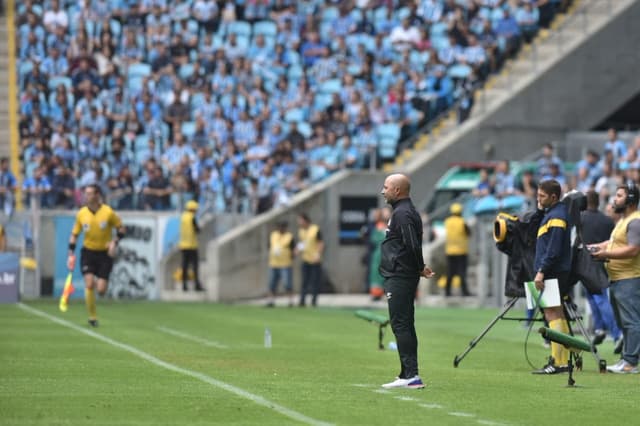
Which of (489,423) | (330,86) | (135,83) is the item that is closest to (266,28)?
(330,86)

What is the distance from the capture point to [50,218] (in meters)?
37.3

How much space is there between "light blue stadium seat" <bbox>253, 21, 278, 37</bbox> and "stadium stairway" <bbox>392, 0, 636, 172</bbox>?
232 inches

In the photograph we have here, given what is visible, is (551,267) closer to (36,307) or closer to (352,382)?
(352,382)

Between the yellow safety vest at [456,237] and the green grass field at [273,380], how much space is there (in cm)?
875

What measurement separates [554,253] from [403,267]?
2269mm

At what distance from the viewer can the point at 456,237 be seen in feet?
115

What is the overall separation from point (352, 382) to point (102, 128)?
26.3 m

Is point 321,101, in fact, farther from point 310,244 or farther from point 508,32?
point 310,244

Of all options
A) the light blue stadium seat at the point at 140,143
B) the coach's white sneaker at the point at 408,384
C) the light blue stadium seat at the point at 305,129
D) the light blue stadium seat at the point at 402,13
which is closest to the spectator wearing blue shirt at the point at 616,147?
the light blue stadium seat at the point at 305,129

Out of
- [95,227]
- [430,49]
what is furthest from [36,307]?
[430,49]

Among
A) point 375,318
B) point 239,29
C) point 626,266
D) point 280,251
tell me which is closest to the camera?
point 626,266

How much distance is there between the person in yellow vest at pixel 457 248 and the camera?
34938mm

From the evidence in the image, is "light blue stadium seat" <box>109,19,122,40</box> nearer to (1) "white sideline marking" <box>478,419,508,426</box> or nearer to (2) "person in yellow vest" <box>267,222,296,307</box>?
(2) "person in yellow vest" <box>267,222,296,307</box>

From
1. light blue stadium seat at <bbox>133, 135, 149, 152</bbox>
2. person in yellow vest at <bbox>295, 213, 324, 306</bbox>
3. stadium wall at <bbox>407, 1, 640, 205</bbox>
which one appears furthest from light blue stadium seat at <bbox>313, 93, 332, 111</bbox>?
person in yellow vest at <bbox>295, 213, 324, 306</bbox>
